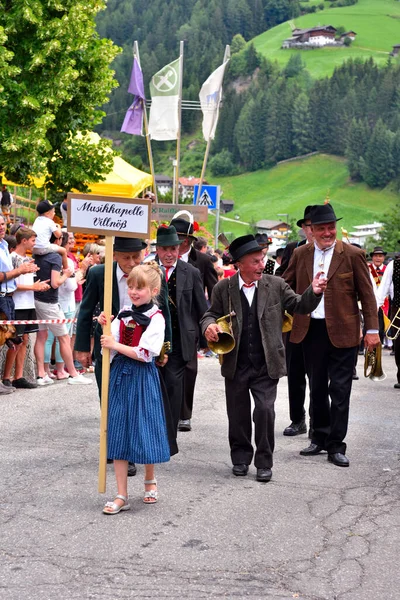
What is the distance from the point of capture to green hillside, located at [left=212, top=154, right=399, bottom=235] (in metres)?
153

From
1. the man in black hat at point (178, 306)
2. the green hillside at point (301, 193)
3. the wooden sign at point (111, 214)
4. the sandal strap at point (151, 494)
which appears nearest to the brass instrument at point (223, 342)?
the man in black hat at point (178, 306)

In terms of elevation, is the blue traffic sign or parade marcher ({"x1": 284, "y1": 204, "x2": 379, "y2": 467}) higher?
parade marcher ({"x1": 284, "y1": 204, "x2": 379, "y2": 467})

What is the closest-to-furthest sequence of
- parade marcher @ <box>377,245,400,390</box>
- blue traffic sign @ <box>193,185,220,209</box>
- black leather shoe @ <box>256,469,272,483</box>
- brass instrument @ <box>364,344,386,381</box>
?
black leather shoe @ <box>256,469,272,483</box>
brass instrument @ <box>364,344,386,381</box>
parade marcher @ <box>377,245,400,390</box>
blue traffic sign @ <box>193,185,220,209</box>

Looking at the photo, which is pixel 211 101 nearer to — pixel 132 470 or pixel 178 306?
pixel 178 306

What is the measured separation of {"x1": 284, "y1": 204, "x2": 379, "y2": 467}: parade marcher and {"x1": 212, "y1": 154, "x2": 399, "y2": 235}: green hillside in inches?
5362

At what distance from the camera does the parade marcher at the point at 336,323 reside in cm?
800

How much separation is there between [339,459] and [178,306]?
5.87 feet

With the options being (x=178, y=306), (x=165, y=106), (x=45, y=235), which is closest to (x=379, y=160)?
(x=165, y=106)

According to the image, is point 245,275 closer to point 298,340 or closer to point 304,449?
point 298,340

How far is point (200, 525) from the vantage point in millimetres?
5984

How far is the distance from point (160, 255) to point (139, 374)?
2.02 metres

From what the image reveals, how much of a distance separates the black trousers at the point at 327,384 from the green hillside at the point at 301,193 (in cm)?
13610

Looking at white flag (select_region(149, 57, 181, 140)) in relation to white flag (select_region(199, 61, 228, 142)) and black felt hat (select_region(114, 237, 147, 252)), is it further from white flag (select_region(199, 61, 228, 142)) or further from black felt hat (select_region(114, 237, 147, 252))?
black felt hat (select_region(114, 237, 147, 252))

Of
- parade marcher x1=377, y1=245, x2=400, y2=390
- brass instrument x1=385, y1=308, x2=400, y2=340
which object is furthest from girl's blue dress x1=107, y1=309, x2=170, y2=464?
brass instrument x1=385, y1=308, x2=400, y2=340
